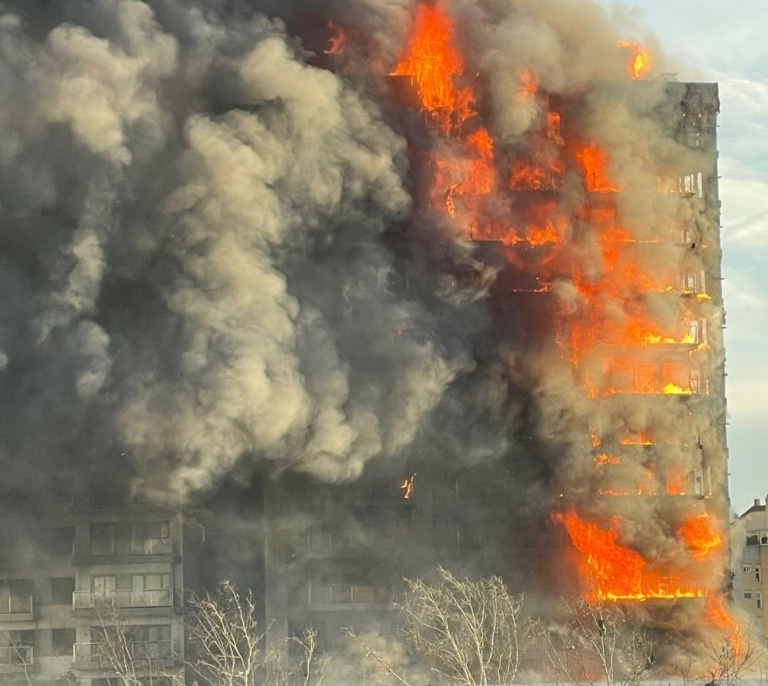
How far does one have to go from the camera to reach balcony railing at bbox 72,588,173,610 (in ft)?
188

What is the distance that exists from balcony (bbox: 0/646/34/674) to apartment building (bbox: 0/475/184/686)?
0.04m

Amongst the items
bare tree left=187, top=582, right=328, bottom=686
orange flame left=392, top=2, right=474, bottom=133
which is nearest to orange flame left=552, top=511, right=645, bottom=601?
bare tree left=187, top=582, right=328, bottom=686

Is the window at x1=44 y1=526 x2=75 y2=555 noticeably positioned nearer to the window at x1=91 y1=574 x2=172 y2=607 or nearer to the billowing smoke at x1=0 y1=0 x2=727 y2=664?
the window at x1=91 y1=574 x2=172 y2=607

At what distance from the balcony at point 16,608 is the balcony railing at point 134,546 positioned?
134 inches

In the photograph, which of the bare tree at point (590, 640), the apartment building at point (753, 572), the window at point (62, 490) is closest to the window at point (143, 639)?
the window at point (62, 490)

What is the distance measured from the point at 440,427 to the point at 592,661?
1125cm

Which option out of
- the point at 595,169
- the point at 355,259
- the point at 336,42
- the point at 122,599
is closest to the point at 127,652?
the point at 122,599

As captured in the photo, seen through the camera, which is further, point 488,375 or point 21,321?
point 488,375

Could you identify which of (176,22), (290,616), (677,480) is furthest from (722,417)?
(176,22)

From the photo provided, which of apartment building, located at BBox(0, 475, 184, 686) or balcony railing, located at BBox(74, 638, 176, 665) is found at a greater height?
apartment building, located at BBox(0, 475, 184, 686)

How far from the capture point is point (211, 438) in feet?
166

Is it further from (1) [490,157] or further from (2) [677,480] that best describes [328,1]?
(2) [677,480]

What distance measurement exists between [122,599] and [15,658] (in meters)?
4.77

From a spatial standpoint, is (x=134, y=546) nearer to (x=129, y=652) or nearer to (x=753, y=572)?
(x=129, y=652)
